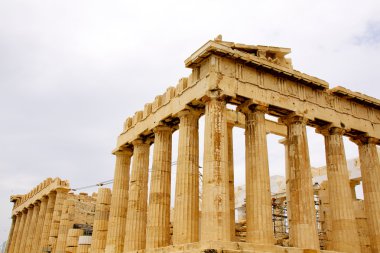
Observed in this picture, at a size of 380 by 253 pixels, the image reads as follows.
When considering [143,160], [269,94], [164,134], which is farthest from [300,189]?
[143,160]

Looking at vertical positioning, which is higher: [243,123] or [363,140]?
[243,123]

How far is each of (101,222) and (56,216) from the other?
9.88 meters

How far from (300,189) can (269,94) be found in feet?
16.6

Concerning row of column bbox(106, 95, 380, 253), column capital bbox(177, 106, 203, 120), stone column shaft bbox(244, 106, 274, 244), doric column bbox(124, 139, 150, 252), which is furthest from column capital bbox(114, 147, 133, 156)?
stone column shaft bbox(244, 106, 274, 244)

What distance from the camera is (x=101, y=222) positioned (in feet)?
92.6

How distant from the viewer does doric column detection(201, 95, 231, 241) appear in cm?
1702

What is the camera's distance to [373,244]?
77.0ft

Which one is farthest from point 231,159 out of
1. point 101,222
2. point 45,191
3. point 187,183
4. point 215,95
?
point 45,191

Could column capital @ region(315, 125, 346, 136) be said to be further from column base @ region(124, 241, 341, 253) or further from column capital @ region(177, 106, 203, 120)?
column base @ region(124, 241, 341, 253)

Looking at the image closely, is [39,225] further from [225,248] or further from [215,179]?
[225,248]

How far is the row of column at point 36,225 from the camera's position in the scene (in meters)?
37.2

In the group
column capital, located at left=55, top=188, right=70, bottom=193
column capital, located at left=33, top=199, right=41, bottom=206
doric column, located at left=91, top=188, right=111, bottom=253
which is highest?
column capital, located at left=55, top=188, right=70, bottom=193

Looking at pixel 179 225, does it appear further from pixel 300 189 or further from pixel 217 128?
pixel 300 189

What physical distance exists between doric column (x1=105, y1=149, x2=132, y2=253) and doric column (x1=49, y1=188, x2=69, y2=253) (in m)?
11.7
